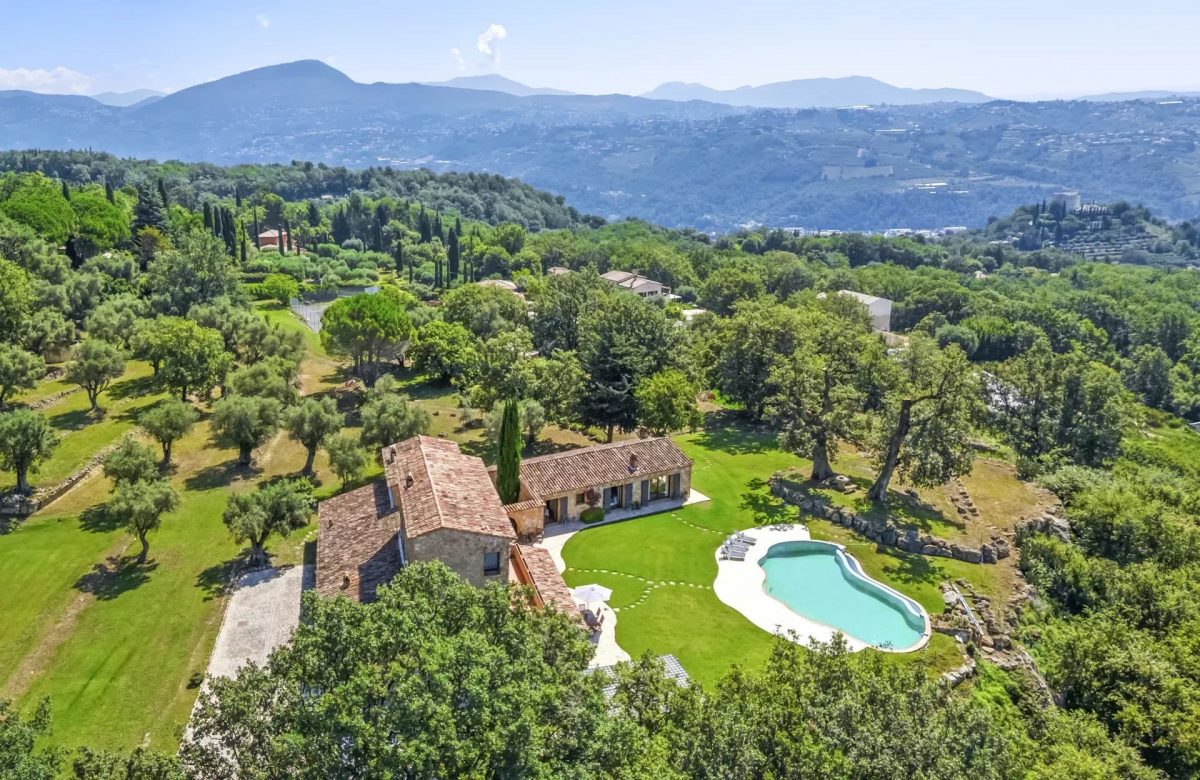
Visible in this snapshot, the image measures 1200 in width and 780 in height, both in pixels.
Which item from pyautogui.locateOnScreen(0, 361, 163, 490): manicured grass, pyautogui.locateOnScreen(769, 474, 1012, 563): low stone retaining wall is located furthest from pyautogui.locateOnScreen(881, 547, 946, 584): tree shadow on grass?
pyautogui.locateOnScreen(0, 361, 163, 490): manicured grass

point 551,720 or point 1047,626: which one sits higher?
point 551,720

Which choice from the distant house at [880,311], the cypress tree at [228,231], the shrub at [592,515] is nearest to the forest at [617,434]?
the cypress tree at [228,231]

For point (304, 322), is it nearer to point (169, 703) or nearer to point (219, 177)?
point (169, 703)

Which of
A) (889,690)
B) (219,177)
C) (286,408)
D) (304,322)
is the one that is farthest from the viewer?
(219,177)

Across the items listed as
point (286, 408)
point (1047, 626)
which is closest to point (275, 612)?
point (286, 408)

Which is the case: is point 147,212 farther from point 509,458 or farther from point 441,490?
point 441,490
